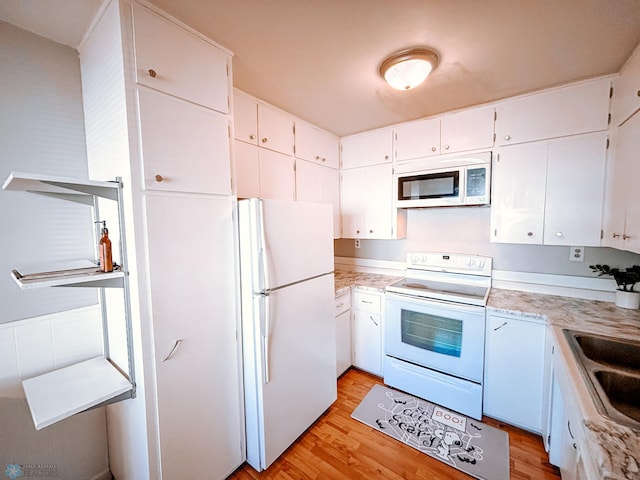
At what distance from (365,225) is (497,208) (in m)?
1.22

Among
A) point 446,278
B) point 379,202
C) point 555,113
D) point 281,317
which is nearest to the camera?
point 281,317

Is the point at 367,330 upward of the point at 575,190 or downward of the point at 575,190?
downward

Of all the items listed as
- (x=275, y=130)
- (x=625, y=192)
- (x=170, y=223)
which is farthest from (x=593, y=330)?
(x=275, y=130)

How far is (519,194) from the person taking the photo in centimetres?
207

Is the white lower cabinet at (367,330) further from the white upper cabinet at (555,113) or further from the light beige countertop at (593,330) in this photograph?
the white upper cabinet at (555,113)

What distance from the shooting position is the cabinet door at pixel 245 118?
6.10ft

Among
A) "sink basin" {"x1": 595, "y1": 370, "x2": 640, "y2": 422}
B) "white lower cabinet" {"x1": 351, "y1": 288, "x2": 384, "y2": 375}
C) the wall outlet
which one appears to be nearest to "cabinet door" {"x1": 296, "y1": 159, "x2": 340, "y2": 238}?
"white lower cabinet" {"x1": 351, "y1": 288, "x2": 384, "y2": 375}

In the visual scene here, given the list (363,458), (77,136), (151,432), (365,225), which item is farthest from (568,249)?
(77,136)

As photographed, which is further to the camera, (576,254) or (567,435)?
(576,254)

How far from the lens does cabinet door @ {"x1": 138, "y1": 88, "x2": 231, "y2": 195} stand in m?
1.19

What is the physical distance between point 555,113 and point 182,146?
255 centimetres

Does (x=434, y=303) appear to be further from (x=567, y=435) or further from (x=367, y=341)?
(x=567, y=435)

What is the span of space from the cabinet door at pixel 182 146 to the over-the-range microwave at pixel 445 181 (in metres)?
1.75

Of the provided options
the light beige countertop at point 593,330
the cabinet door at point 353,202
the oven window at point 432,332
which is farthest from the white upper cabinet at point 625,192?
the cabinet door at point 353,202
